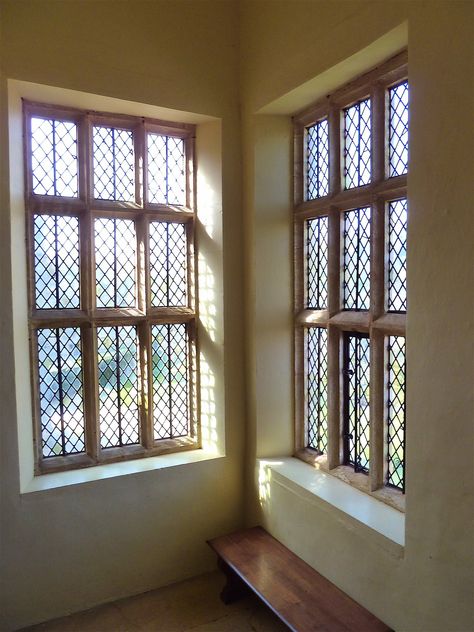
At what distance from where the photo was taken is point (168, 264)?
104 inches

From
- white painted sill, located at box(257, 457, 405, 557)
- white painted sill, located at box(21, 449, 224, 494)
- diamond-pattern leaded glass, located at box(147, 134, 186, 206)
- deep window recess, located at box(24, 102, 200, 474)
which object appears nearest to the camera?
white painted sill, located at box(257, 457, 405, 557)

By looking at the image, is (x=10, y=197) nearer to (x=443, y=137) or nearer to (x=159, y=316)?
(x=159, y=316)

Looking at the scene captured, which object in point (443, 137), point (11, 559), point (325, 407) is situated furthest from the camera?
point (325, 407)

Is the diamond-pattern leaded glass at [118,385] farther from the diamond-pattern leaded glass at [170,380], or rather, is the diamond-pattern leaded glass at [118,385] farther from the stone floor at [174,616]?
the stone floor at [174,616]

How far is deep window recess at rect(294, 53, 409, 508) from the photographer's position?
6.29ft

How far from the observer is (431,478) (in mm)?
1547

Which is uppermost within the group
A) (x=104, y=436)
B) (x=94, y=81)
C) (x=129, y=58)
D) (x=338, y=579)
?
(x=129, y=58)

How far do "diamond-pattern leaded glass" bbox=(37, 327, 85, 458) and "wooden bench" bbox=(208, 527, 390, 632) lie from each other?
0.93 meters

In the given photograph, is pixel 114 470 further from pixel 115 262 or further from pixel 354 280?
pixel 354 280

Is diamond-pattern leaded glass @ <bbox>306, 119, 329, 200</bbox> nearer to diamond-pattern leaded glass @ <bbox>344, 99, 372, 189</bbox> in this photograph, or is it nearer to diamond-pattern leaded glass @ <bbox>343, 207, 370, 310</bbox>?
diamond-pattern leaded glass @ <bbox>344, 99, 372, 189</bbox>

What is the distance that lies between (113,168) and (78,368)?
3.54 feet

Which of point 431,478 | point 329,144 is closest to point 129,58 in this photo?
point 329,144

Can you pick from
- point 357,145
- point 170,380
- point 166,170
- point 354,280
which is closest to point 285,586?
point 170,380

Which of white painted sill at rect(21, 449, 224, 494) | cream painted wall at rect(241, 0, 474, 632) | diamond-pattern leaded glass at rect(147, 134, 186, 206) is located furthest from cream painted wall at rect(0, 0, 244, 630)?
cream painted wall at rect(241, 0, 474, 632)
